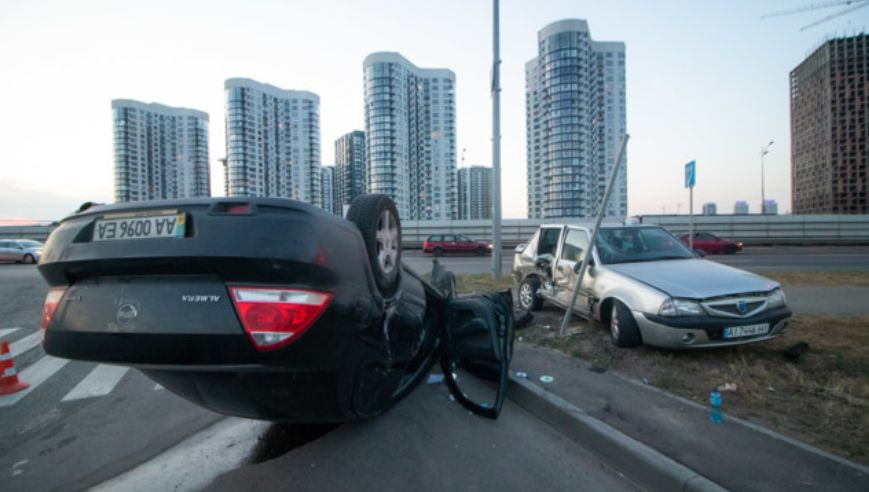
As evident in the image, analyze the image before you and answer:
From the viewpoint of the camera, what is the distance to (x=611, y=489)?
8.20 feet

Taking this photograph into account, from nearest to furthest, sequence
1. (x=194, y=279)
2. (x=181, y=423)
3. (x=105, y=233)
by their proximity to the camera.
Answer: (x=194, y=279)
(x=105, y=233)
(x=181, y=423)

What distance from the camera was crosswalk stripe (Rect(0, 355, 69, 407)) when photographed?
13.9 feet

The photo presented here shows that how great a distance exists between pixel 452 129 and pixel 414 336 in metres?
79.4

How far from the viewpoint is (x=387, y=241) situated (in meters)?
2.65

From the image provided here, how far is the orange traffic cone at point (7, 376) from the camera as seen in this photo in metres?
4.36

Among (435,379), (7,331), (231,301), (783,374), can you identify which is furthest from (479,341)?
(7,331)

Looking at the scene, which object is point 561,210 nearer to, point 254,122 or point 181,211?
point 254,122

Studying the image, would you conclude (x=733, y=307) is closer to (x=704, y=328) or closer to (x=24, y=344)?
Result: (x=704, y=328)

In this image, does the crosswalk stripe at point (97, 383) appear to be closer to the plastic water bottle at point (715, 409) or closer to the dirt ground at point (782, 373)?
the dirt ground at point (782, 373)

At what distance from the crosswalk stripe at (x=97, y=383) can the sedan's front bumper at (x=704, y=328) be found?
569 centimetres

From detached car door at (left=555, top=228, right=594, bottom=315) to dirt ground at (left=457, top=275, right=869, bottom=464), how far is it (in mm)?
450

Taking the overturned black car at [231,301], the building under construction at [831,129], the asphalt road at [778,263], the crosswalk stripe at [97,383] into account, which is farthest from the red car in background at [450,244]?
the building under construction at [831,129]

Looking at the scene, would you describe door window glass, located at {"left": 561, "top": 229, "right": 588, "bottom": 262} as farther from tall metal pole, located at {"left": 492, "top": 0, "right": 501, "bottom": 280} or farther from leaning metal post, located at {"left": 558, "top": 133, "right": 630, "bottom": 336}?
tall metal pole, located at {"left": 492, "top": 0, "right": 501, "bottom": 280}

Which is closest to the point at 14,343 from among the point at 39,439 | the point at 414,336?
the point at 39,439
